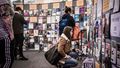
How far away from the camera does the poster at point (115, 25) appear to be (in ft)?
9.55

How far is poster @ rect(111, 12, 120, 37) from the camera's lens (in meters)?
2.91

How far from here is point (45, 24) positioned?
10.8 meters

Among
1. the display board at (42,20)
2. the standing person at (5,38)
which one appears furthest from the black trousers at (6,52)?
the display board at (42,20)

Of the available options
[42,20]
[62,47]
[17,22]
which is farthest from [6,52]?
[42,20]

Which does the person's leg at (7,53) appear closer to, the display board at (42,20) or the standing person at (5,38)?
the standing person at (5,38)

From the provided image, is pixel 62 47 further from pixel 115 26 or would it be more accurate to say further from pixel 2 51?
pixel 115 26

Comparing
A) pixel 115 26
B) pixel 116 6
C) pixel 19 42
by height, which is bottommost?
pixel 19 42

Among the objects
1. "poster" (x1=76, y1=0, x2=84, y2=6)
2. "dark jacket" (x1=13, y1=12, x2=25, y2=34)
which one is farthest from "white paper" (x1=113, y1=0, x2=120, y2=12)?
"poster" (x1=76, y1=0, x2=84, y2=6)

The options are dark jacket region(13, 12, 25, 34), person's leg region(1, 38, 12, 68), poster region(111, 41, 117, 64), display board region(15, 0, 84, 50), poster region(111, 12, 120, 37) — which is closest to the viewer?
poster region(111, 12, 120, 37)

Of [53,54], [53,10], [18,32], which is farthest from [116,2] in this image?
[53,10]

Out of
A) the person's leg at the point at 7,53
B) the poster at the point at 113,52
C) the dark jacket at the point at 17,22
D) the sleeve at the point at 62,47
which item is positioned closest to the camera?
the poster at the point at 113,52

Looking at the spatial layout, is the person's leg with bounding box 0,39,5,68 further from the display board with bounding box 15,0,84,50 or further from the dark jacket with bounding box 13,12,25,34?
the display board with bounding box 15,0,84,50

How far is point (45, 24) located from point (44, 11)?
487 mm

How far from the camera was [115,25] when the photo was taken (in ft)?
10.00
